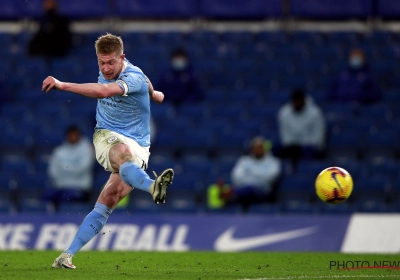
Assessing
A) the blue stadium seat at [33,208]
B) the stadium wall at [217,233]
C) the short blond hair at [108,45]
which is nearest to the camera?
the short blond hair at [108,45]

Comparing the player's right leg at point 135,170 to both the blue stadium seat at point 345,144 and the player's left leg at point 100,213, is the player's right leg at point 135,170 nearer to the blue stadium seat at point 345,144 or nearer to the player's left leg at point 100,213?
the player's left leg at point 100,213

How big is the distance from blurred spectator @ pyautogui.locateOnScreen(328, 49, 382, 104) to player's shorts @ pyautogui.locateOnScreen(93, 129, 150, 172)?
28.2 ft

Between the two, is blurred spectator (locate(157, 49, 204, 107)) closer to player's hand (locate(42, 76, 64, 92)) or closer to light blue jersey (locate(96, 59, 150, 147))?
light blue jersey (locate(96, 59, 150, 147))

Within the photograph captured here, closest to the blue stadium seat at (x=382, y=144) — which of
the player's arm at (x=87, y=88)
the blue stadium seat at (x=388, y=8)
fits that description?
the blue stadium seat at (x=388, y=8)

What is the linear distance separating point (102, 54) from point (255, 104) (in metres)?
8.77

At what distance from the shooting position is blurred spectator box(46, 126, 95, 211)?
1480 centimetres

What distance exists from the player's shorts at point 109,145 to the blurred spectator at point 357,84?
8.59 metres

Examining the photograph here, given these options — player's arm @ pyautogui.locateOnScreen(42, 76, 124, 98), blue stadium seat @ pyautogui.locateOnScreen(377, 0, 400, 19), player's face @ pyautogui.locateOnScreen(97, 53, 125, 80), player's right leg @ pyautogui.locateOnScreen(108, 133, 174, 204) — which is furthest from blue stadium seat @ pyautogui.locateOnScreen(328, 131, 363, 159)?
player's arm @ pyautogui.locateOnScreen(42, 76, 124, 98)

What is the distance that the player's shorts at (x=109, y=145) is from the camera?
8.38 meters

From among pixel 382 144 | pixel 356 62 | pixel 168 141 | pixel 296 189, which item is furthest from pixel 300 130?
pixel 168 141

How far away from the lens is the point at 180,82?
55.1 feet

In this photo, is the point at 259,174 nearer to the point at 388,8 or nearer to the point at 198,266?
the point at 198,266

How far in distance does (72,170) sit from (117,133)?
21.8ft

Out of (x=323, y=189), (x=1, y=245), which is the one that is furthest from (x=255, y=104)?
(x=323, y=189)
